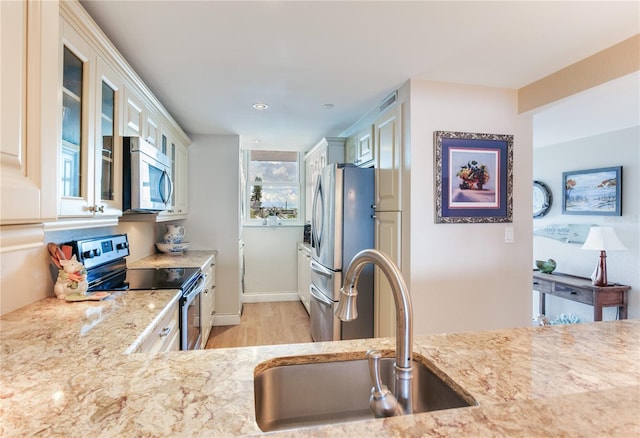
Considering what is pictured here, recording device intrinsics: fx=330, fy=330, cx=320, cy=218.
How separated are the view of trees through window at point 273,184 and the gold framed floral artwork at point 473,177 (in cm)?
310

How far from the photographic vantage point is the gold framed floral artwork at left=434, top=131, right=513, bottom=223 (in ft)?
7.88

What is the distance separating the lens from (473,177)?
96.5 inches

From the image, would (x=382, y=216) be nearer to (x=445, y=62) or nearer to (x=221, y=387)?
(x=445, y=62)

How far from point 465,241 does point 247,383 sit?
2.10 m

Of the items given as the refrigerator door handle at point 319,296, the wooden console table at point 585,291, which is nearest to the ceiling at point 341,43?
the refrigerator door handle at point 319,296

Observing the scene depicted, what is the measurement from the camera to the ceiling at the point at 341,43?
1.54m

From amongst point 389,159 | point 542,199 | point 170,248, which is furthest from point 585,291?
point 170,248

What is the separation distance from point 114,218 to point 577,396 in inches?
84.3

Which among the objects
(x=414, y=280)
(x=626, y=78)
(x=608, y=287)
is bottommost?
(x=608, y=287)

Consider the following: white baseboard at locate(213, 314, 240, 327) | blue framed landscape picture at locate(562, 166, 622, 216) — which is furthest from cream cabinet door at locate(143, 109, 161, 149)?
blue framed landscape picture at locate(562, 166, 622, 216)

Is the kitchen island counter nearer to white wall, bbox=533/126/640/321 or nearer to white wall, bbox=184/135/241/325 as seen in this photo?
white wall, bbox=184/135/241/325

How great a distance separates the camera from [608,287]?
322cm

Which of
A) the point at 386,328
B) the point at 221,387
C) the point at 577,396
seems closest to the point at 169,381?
the point at 221,387

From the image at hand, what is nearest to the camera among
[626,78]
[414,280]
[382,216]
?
[626,78]
